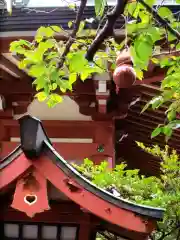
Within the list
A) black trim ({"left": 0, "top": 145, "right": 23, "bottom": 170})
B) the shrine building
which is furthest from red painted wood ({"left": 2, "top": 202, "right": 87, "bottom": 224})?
black trim ({"left": 0, "top": 145, "right": 23, "bottom": 170})

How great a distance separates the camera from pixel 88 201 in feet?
6.84

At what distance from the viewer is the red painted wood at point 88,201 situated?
80.7 inches

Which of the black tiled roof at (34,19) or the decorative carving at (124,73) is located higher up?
the black tiled roof at (34,19)

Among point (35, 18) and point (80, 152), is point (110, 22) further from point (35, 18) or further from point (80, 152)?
point (80, 152)

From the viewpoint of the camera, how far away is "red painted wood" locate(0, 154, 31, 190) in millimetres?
2102

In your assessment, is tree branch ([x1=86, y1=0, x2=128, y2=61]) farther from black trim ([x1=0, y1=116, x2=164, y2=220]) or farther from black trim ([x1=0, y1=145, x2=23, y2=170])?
black trim ([x1=0, y1=145, x2=23, y2=170])

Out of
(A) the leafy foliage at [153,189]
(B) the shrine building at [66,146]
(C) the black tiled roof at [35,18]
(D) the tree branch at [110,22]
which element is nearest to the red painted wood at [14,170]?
(B) the shrine building at [66,146]

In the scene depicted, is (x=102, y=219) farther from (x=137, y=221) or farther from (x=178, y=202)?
(x=178, y=202)

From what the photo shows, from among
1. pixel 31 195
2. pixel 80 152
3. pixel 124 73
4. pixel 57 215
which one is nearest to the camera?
pixel 124 73

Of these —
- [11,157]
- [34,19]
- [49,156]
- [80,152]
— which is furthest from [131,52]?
[80,152]

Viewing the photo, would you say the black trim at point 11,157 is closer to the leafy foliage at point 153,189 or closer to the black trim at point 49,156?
the black trim at point 49,156

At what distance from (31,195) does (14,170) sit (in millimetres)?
145

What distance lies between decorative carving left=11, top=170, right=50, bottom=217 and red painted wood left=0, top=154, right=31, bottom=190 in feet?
0.15

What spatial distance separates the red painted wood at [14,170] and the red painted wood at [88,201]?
0.16ft
